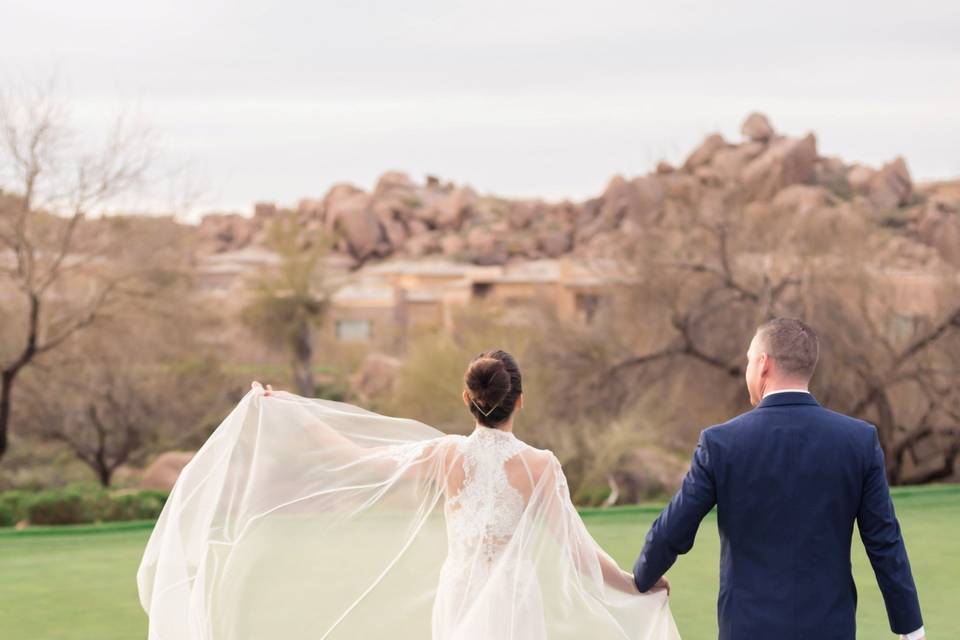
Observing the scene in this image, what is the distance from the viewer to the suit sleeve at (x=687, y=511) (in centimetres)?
312

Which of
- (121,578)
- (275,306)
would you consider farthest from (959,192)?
(121,578)

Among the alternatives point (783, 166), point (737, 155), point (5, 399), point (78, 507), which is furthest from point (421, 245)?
point (78, 507)

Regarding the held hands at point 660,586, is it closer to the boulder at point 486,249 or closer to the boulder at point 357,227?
the boulder at point 486,249

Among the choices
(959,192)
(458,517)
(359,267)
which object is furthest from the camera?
(359,267)

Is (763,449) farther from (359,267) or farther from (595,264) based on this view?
(359,267)

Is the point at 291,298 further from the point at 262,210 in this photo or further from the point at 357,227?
the point at 262,210

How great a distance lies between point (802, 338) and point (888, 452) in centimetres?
2046

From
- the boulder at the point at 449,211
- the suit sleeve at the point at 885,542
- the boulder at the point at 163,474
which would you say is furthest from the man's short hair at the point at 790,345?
the boulder at the point at 449,211

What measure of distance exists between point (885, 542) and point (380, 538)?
5.59ft

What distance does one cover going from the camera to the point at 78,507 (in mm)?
10289

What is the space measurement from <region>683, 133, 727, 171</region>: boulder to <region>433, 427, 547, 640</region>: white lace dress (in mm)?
82099

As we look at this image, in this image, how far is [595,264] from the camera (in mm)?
27438

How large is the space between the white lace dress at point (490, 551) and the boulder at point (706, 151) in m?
82.1

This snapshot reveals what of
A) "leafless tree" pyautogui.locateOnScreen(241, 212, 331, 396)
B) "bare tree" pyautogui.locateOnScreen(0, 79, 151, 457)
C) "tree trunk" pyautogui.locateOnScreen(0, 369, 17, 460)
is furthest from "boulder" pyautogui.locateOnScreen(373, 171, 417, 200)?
"tree trunk" pyautogui.locateOnScreen(0, 369, 17, 460)
